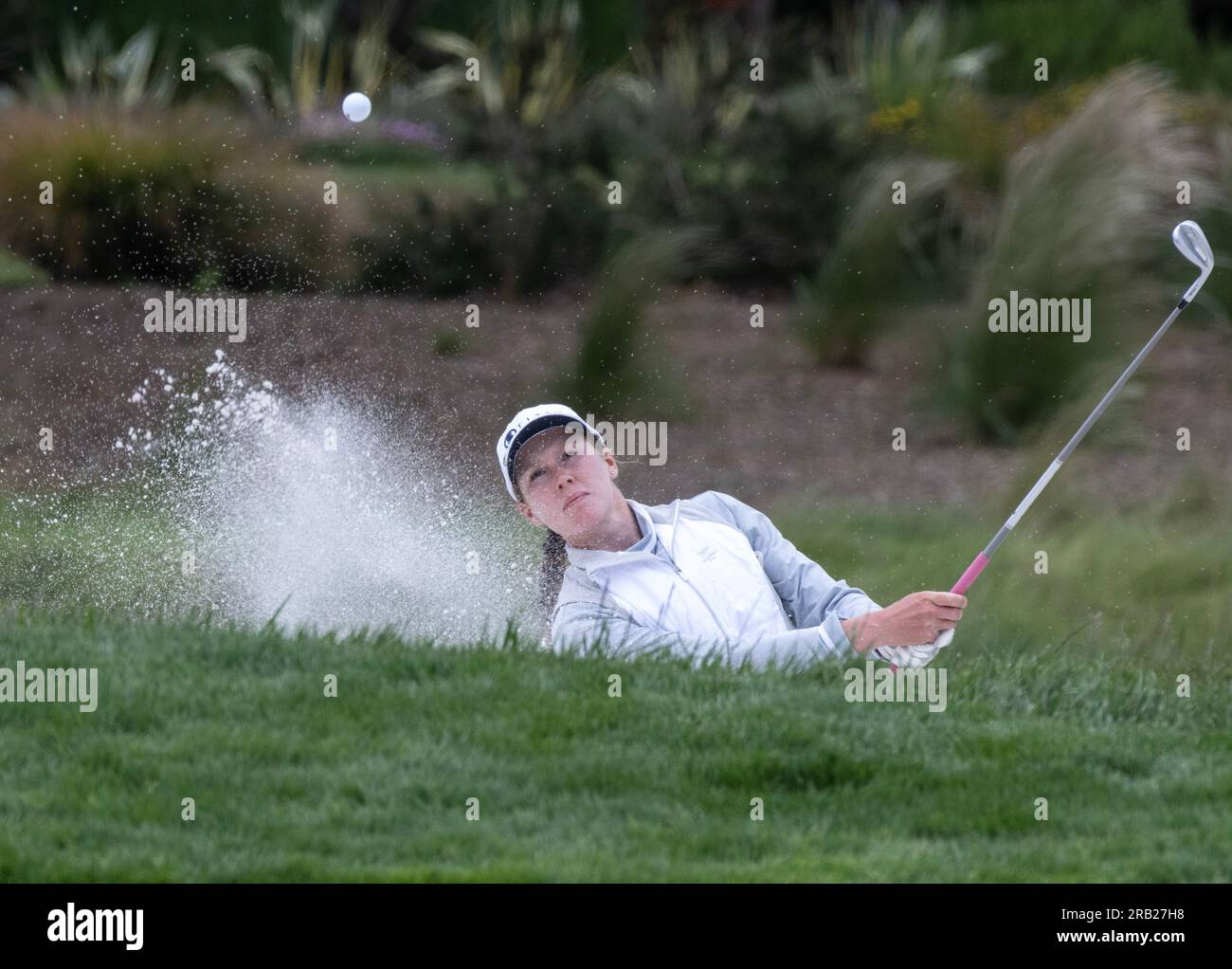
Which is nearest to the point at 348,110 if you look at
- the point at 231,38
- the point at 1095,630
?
the point at 231,38

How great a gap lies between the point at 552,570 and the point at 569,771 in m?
1.36

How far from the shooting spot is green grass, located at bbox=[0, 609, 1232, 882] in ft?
13.5

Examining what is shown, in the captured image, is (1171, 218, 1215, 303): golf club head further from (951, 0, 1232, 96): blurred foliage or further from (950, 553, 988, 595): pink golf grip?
(951, 0, 1232, 96): blurred foliage

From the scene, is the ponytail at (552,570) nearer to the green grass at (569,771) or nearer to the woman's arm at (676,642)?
the woman's arm at (676,642)

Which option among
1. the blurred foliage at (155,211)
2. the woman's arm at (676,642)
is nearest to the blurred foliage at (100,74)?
the blurred foliage at (155,211)

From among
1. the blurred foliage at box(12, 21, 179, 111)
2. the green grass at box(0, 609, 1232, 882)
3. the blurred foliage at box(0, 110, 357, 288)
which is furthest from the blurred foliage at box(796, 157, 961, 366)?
the green grass at box(0, 609, 1232, 882)

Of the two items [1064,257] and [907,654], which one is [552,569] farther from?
[1064,257]

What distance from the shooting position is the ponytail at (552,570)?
227 inches

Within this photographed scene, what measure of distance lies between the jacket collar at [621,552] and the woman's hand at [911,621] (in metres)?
0.64

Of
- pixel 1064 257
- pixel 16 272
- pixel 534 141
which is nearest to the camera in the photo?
pixel 1064 257

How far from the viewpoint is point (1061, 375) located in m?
9.81

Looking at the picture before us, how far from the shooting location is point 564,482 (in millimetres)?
5473

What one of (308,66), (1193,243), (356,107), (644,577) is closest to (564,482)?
(644,577)
